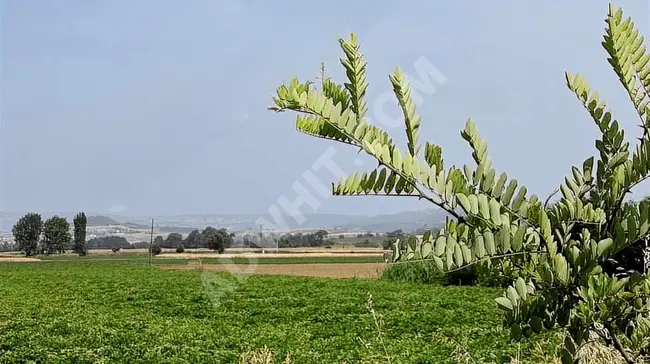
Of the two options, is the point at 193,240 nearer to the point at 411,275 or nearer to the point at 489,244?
the point at 411,275

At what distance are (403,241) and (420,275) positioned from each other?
538 inches

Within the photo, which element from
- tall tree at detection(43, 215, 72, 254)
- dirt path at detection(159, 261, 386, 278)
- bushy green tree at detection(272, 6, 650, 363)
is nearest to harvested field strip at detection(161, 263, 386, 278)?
dirt path at detection(159, 261, 386, 278)

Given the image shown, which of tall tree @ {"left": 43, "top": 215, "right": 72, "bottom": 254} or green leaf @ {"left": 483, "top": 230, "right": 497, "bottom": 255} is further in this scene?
tall tree @ {"left": 43, "top": 215, "right": 72, "bottom": 254}

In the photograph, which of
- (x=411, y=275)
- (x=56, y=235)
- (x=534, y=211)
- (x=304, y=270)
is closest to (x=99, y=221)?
(x=56, y=235)

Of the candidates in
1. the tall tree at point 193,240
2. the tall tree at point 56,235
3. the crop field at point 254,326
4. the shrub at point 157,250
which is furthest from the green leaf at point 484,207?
the tall tree at point 56,235

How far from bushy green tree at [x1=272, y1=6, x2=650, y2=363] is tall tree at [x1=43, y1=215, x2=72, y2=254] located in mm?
48552

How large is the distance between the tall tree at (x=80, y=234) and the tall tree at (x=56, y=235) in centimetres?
88

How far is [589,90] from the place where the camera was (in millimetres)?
903

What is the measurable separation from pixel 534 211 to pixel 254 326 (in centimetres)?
699

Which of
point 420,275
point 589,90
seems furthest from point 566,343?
point 420,275

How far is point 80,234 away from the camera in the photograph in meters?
45.7

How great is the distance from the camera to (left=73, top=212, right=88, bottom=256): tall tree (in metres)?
43.9

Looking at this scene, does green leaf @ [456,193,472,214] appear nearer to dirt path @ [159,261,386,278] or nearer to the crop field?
the crop field

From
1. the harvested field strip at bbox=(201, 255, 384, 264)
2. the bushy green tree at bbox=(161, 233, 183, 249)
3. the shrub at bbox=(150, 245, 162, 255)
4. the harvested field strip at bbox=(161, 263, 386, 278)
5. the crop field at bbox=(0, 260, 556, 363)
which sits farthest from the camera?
the bushy green tree at bbox=(161, 233, 183, 249)
